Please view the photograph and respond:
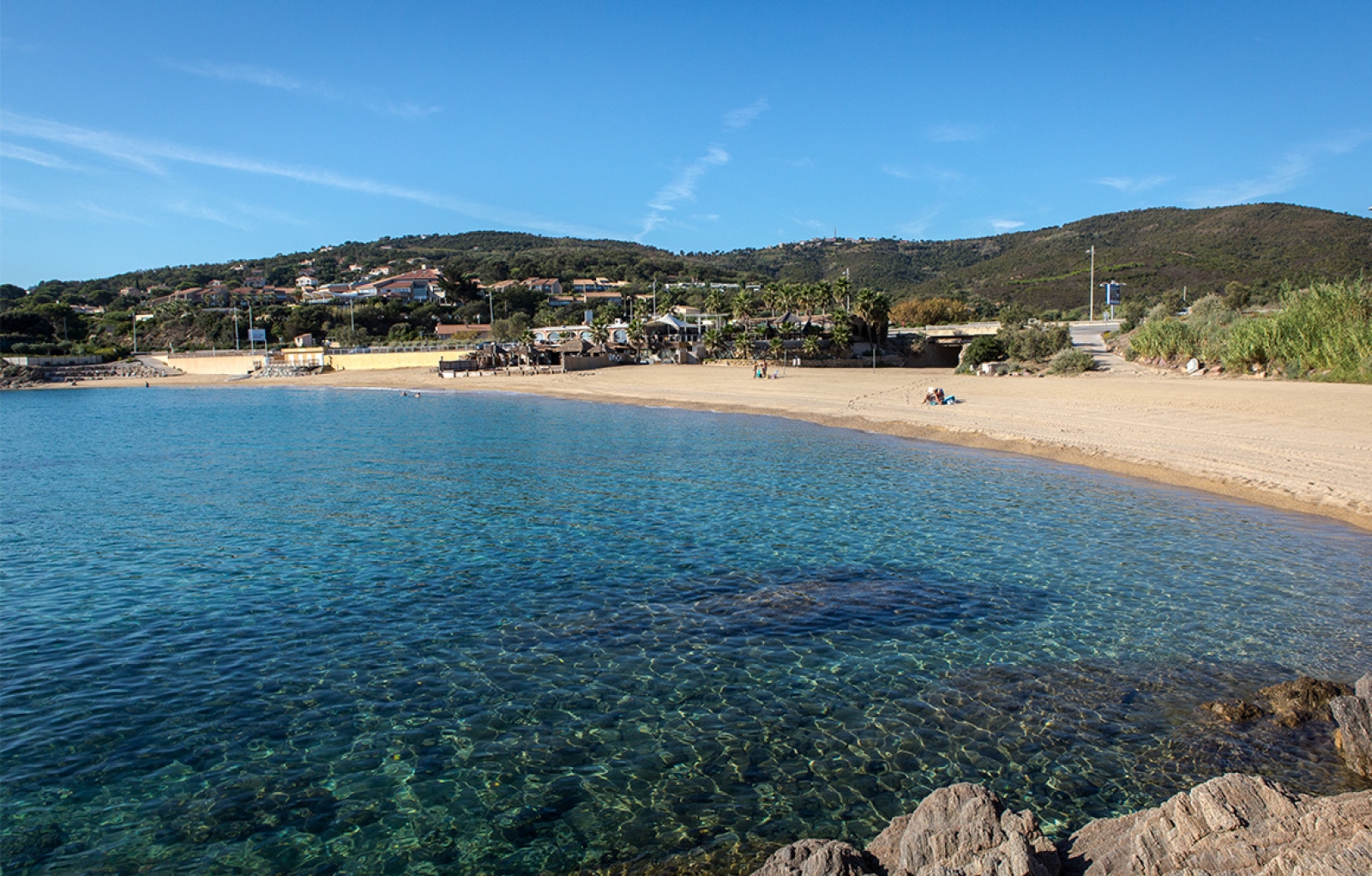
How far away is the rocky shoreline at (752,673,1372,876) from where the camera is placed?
161 inches

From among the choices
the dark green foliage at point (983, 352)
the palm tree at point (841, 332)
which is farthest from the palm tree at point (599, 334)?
the dark green foliage at point (983, 352)

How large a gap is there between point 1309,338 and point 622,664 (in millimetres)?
30892

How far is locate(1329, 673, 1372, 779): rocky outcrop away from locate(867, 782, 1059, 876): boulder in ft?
11.3

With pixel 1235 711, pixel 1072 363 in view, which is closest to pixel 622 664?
pixel 1235 711

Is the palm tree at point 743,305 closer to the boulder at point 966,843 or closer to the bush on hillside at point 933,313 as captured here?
the bush on hillside at point 933,313

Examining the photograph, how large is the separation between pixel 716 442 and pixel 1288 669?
1991 centimetres

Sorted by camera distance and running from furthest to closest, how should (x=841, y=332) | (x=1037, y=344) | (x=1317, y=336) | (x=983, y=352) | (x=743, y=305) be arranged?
(x=743, y=305) < (x=841, y=332) < (x=983, y=352) < (x=1037, y=344) < (x=1317, y=336)

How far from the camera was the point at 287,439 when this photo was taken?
103 ft

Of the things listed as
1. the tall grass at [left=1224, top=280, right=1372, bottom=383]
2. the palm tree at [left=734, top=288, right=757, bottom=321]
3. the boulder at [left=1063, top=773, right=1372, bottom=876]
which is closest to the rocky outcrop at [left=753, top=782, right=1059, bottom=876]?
the boulder at [left=1063, top=773, right=1372, bottom=876]

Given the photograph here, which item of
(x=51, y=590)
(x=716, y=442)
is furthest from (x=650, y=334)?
(x=51, y=590)

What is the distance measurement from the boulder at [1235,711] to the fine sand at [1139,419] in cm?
913

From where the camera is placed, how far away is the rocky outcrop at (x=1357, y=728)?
20.7 ft

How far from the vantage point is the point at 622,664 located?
8922 millimetres

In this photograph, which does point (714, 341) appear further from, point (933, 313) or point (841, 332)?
point (933, 313)
